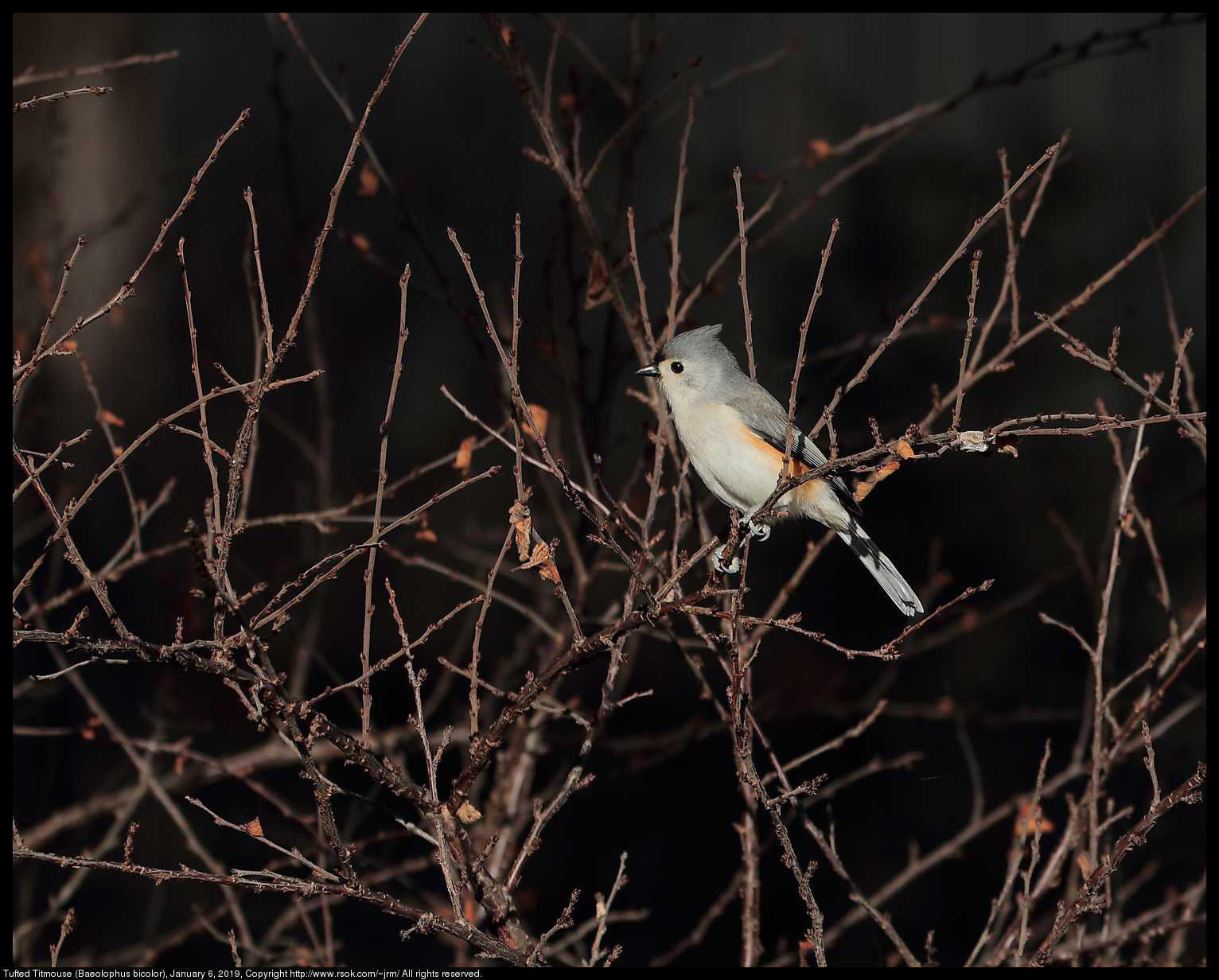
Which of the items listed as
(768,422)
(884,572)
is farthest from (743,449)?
(884,572)

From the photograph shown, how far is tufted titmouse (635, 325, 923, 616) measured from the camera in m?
3.01

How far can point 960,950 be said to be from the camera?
4590 mm

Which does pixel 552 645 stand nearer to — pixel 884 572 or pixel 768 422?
pixel 768 422

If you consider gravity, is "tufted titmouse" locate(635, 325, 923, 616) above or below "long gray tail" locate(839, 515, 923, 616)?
above

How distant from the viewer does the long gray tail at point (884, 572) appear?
9.95ft

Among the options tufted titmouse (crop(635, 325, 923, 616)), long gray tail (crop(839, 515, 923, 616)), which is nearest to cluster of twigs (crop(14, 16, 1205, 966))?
tufted titmouse (crop(635, 325, 923, 616))

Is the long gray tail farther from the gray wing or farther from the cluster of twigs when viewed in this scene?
the cluster of twigs

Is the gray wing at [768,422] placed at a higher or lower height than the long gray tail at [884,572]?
higher

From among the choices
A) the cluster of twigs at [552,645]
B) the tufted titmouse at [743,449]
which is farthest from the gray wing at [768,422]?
the cluster of twigs at [552,645]

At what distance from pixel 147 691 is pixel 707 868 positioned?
122 inches

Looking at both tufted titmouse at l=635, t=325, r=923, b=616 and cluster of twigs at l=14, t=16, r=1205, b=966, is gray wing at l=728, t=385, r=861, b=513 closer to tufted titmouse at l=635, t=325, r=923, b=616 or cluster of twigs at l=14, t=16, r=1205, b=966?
tufted titmouse at l=635, t=325, r=923, b=616

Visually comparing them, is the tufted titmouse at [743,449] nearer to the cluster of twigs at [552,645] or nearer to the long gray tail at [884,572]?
the long gray tail at [884,572]

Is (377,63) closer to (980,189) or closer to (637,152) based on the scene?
(637,152)

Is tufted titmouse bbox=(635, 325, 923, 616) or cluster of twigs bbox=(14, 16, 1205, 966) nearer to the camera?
cluster of twigs bbox=(14, 16, 1205, 966)
